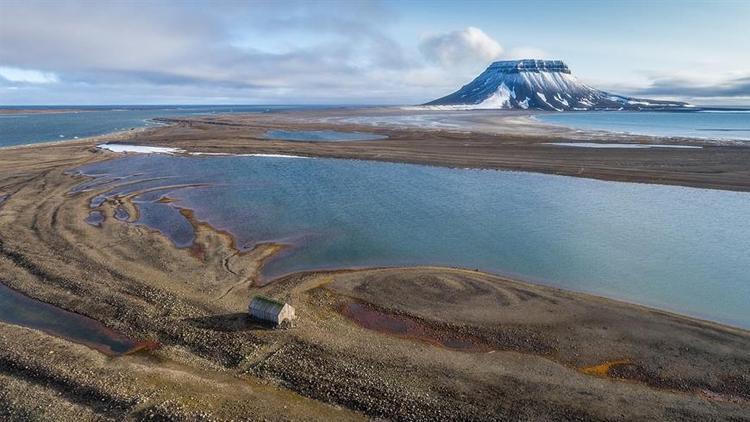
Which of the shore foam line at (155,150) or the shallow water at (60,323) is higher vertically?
the shore foam line at (155,150)

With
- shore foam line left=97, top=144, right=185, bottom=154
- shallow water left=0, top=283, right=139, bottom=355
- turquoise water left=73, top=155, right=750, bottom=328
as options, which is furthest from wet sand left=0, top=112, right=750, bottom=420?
shore foam line left=97, top=144, right=185, bottom=154

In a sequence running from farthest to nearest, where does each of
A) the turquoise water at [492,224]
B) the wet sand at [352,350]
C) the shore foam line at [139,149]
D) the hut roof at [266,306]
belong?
the shore foam line at [139,149]
the turquoise water at [492,224]
the hut roof at [266,306]
the wet sand at [352,350]

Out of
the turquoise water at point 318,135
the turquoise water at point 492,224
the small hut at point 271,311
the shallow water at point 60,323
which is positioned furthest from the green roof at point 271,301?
the turquoise water at point 318,135

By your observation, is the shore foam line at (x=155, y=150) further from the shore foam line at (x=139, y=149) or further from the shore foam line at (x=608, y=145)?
the shore foam line at (x=608, y=145)

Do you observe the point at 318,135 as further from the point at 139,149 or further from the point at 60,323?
the point at 60,323

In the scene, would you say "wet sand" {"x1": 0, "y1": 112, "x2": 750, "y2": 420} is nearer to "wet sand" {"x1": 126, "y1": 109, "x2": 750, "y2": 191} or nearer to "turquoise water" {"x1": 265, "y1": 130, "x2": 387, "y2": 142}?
"wet sand" {"x1": 126, "y1": 109, "x2": 750, "y2": 191}

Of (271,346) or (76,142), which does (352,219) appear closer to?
(271,346)

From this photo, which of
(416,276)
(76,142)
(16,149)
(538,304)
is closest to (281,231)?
(416,276)

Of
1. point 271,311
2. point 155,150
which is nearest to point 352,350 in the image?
point 271,311
